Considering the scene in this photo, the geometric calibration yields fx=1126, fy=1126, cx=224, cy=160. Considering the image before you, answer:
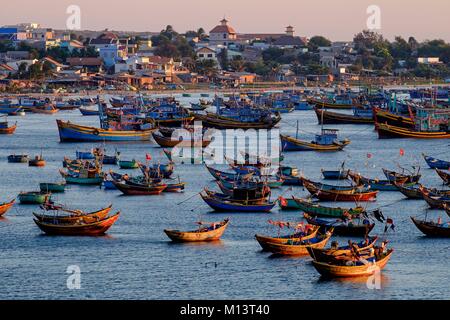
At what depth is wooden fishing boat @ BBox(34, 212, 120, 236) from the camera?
2723cm

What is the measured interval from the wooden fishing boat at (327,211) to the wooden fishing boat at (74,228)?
5.22 m

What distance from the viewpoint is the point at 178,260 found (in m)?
24.3

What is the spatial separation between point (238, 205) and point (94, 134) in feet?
84.9

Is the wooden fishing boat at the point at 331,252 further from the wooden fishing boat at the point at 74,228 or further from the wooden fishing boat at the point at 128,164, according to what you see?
the wooden fishing boat at the point at 128,164

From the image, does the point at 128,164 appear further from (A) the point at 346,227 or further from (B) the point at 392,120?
(B) the point at 392,120

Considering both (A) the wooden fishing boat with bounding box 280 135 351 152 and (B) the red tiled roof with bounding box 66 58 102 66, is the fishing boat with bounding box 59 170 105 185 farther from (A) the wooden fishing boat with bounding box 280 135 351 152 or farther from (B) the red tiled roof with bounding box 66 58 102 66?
(B) the red tiled roof with bounding box 66 58 102 66

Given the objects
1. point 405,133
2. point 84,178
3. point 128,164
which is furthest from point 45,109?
point 84,178

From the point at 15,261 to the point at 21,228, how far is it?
13.3 feet

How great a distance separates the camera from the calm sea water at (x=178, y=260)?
21.5m

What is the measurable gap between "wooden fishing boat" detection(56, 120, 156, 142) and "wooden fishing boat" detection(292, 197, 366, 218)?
27091 mm

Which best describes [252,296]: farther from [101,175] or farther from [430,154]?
[430,154]

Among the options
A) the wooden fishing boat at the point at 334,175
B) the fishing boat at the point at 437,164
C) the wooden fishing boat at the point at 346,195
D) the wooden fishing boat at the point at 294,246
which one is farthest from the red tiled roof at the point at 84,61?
the wooden fishing boat at the point at 294,246

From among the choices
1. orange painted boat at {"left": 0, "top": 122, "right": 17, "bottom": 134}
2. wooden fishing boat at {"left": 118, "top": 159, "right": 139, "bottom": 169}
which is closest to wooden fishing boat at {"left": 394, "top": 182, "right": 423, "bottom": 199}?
wooden fishing boat at {"left": 118, "top": 159, "right": 139, "bottom": 169}

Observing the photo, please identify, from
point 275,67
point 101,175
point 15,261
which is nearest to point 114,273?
point 15,261
